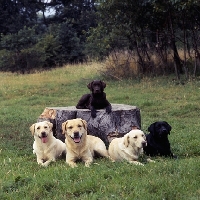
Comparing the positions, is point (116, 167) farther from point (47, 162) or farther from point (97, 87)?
point (97, 87)

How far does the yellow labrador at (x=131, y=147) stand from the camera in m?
6.70

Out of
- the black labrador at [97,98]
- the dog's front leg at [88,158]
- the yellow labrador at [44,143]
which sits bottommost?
the dog's front leg at [88,158]

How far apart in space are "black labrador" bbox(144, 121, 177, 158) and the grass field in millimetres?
280

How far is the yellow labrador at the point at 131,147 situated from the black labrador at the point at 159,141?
0.33m

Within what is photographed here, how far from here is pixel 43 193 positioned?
488cm

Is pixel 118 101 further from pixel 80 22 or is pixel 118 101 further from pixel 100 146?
pixel 80 22

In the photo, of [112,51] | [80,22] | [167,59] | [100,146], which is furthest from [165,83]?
[80,22]

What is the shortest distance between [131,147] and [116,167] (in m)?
0.88

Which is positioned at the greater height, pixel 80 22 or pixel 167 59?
pixel 80 22

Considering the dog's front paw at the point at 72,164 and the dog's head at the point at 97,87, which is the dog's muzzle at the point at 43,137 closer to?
the dog's front paw at the point at 72,164

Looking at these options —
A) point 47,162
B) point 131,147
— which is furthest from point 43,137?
point 131,147

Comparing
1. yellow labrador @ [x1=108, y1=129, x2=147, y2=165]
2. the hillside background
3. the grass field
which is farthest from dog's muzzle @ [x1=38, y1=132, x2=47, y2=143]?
the hillside background

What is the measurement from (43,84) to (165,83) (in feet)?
22.6

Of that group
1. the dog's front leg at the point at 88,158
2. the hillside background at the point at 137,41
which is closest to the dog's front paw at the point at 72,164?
the dog's front leg at the point at 88,158
